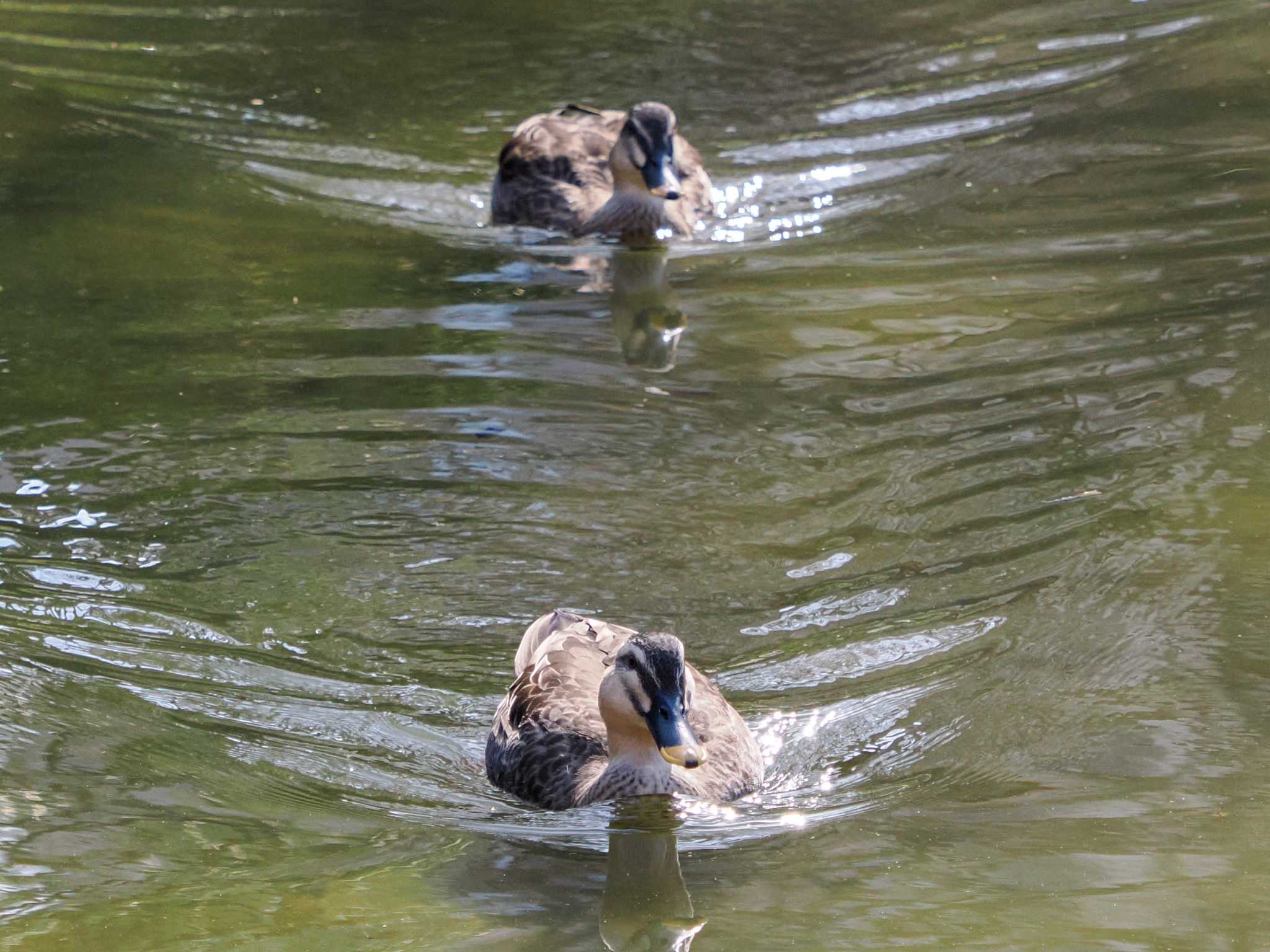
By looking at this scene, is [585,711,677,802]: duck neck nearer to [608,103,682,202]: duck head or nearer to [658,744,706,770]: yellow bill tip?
[658,744,706,770]: yellow bill tip

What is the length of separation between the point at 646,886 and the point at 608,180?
26.7 feet

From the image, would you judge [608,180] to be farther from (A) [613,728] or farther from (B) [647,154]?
(A) [613,728]

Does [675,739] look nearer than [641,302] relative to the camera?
Yes

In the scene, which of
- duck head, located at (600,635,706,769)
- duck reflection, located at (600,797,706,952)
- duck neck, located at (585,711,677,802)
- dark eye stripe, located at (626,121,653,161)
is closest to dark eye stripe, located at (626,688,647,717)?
duck head, located at (600,635,706,769)

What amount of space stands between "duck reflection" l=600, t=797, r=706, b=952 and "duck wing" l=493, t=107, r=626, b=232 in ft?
22.8

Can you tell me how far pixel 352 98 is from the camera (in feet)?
46.6

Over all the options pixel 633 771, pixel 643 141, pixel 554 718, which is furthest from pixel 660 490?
pixel 643 141

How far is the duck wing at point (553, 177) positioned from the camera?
41.3 feet

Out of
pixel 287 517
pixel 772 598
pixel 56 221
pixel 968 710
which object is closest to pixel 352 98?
pixel 56 221

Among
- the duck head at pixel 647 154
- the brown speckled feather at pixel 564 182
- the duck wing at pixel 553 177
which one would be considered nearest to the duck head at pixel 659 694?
A: the duck head at pixel 647 154

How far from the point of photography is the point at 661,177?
11758 millimetres

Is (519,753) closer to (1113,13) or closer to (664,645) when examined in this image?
(664,645)

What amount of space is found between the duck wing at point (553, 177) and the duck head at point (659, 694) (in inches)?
267

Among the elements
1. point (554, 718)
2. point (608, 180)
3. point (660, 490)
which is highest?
point (608, 180)
